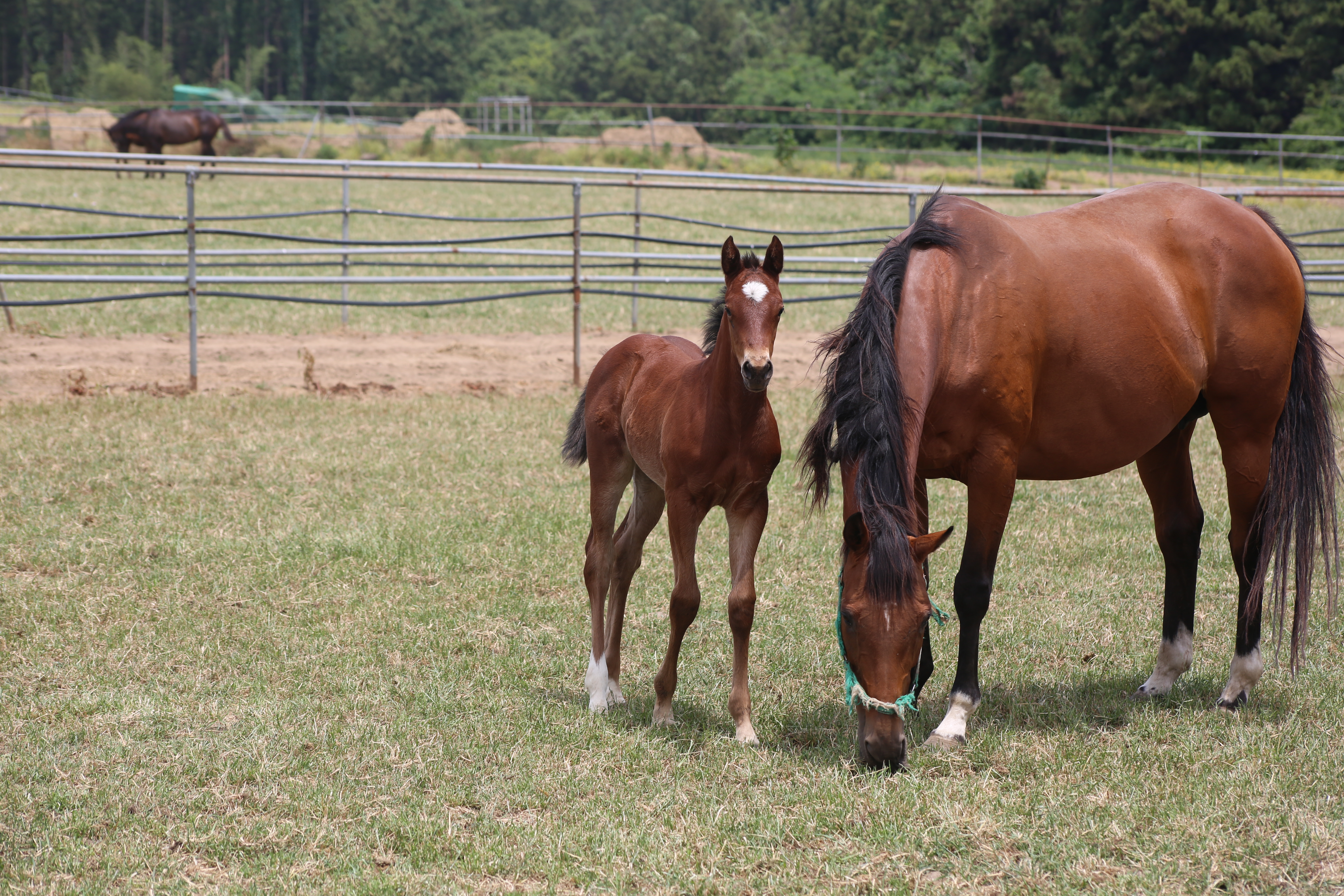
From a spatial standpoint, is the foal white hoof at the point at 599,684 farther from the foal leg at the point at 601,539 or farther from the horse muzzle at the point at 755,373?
the horse muzzle at the point at 755,373

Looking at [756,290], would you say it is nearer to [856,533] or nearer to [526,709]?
[856,533]

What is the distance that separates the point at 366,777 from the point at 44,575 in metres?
2.50

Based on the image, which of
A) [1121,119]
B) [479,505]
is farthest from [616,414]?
[1121,119]

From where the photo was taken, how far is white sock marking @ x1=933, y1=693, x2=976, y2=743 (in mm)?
3729

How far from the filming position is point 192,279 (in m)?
9.33

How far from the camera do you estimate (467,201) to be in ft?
65.2

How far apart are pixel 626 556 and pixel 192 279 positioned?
657cm

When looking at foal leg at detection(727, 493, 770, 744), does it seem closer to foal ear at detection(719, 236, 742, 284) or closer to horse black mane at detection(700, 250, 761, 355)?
horse black mane at detection(700, 250, 761, 355)

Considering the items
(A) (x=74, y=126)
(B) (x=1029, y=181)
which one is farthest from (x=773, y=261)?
(A) (x=74, y=126)

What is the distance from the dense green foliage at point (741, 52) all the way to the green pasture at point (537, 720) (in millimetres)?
29311

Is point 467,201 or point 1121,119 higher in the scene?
point 1121,119

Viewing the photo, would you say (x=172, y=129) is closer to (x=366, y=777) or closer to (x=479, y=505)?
(x=479, y=505)

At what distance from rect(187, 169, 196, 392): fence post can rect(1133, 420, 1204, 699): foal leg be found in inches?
279

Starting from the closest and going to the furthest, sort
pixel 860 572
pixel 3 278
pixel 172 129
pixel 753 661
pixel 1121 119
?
pixel 860 572, pixel 753 661, pixel 3 278, pixel 172 129, pixel 1121 119
